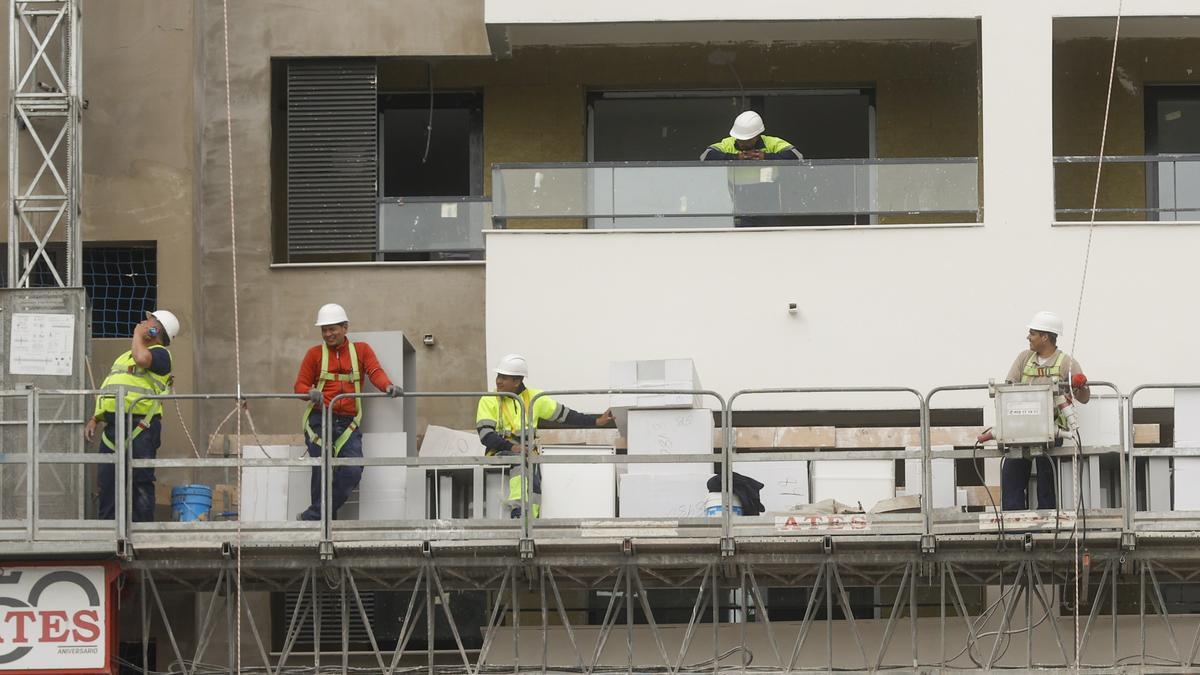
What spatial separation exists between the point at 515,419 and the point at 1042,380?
15.2ft

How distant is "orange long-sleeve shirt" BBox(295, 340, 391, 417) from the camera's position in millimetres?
21453

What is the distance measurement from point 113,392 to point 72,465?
1.64 metres

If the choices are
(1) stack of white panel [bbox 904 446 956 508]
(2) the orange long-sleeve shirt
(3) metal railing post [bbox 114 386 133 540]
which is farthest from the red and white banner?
(1) stack of white panel [bbox 904 446 956 508]

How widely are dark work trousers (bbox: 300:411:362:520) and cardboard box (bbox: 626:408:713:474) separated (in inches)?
94.4

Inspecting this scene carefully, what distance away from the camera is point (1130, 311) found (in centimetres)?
2333

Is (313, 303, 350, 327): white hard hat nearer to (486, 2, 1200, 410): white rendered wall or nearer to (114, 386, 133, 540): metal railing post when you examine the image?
(114, 386, 133, 540): metal railing post

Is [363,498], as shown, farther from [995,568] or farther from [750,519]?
[995,568]

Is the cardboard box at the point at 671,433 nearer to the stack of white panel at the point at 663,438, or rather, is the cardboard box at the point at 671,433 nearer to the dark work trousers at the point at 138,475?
the stack of white panel at the point at 663,438

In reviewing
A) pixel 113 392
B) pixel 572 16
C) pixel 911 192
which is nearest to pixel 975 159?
pixel 911 192

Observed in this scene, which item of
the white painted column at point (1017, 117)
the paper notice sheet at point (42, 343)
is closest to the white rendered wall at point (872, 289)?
the white painted column at point (1017, 117)

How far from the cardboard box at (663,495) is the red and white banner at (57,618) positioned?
14.8ft

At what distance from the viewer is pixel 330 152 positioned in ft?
82.9

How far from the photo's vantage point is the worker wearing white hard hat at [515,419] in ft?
69.1

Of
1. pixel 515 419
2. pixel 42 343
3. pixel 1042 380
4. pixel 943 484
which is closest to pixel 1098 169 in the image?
pixel 943 484
